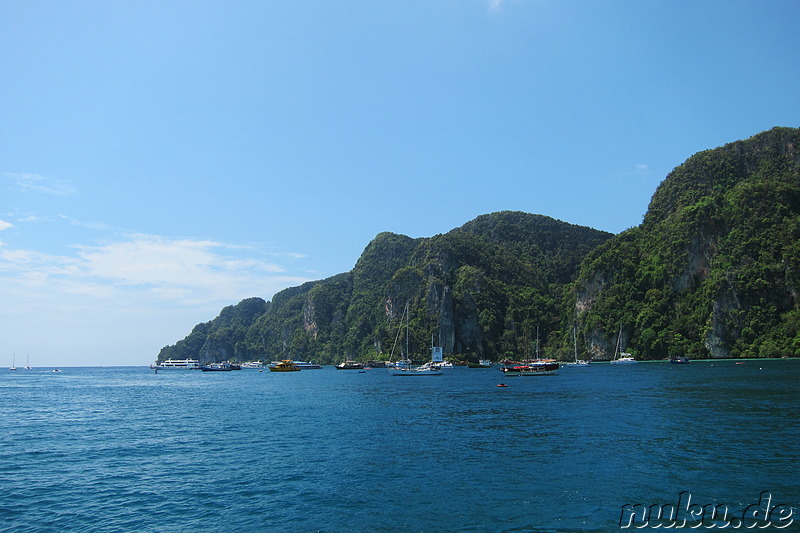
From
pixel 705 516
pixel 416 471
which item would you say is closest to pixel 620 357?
pixel 416 471

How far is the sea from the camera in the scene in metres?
18.2

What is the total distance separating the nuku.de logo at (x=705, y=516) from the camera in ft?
55.4

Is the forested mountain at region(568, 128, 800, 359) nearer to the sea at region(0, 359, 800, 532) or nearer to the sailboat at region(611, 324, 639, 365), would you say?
the sailboat at region(611, 324, 639, 365)

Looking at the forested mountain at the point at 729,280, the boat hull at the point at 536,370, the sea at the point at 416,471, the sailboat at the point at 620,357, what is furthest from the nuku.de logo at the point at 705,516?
the sailboat at the point at 620,357

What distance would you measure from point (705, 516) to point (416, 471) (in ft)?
39.3

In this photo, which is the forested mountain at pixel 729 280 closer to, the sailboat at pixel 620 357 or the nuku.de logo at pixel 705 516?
the sailboat at pixel 620 357

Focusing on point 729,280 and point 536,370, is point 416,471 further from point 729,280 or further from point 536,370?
point 729,280

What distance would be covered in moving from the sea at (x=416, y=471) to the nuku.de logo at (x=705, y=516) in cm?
7

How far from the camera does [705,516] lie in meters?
17.7

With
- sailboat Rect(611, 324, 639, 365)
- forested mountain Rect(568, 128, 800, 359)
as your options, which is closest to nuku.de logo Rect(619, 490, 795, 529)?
forested mountain Rect(568, 128, 800, 359)

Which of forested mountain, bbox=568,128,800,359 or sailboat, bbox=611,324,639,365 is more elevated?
forested mountain, bbox=568,128,800,359

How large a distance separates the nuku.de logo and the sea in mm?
67

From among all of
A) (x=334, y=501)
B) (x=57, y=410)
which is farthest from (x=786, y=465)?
(x=57, y=410)

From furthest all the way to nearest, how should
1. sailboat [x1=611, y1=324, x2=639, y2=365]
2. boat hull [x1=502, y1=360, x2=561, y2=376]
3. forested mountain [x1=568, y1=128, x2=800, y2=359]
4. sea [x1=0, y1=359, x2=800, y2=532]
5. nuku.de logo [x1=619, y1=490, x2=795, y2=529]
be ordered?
sailboat [x1=611, y1=324, x2=639, y2=365]
forested mountain [x1=568, y1=128, x2=800, y2=359]
boat hull [x1=502, y1=360, x2=561, y2=376]
sea [x1=0, y1=359, x2=800, y2=532]
nuku.de logo [x1=619, y1=490, x2=795, y2=529]
